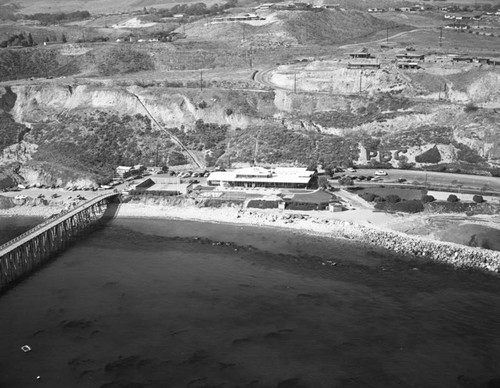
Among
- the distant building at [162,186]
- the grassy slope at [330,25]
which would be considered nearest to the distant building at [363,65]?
the grassy slope at [330,25]

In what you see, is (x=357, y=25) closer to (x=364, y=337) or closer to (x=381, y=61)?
(x=381, y=61)

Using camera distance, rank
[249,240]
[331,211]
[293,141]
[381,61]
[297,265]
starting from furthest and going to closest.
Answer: [381,61] < [293,141] < [331,211] < [249,240] < [297,265]

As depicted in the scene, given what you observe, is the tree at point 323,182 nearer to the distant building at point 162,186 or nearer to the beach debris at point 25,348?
the distant building at point 162,186

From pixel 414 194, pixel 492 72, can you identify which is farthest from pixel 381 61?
pixel 414 194

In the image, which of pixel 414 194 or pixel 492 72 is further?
pixel 492 72

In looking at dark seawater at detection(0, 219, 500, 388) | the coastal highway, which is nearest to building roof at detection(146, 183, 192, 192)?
dark seawater at detection(0, 219, 500, 388)

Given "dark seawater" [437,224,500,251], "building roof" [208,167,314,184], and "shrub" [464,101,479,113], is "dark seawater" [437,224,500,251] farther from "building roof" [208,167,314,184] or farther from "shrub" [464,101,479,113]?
"shrub" [464,101,479,113]

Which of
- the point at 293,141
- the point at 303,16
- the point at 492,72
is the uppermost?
the point at 303,16

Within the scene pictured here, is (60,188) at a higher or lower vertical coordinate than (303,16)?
lower
